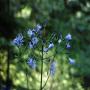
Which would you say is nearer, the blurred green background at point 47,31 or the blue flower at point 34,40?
the blue flower at point 34,40

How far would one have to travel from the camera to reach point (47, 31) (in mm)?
7000

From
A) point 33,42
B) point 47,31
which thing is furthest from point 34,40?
point 47,31

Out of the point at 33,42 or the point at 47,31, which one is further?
the point at 47,31

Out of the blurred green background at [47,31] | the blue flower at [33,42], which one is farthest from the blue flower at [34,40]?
the blurred green background at [47,31]

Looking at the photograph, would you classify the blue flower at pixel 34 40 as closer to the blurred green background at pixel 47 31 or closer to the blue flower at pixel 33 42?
the blue flower at pixel 33 42

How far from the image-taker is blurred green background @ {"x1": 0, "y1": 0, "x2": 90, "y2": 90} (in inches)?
254

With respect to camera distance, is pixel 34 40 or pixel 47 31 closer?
pixel 34 40

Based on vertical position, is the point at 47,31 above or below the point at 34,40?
above

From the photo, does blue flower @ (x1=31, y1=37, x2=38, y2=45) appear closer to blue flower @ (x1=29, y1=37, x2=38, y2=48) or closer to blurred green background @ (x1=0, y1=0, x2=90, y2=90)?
blue flower @ (x1=29, y1=37, x2=38, y2=48)

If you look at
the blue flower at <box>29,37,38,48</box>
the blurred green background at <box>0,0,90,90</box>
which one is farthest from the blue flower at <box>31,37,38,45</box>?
the blurred green background at <box>0,0,90,90</box>

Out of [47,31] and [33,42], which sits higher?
[47,31]

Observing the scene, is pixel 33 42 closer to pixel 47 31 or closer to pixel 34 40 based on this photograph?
pixel 34 40

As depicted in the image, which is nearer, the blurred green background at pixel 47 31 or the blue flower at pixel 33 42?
the blue flower at pixel 33 42

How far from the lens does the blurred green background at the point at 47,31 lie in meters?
6.45
